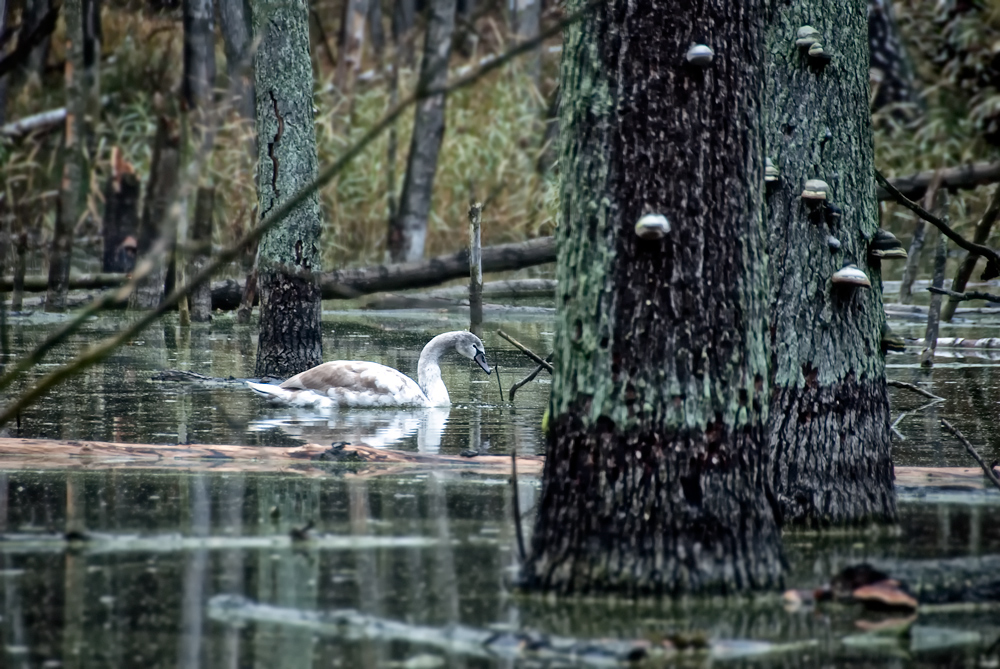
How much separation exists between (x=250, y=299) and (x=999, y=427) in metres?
9.24

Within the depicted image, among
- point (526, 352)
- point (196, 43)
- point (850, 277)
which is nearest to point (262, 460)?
point (526, 352)

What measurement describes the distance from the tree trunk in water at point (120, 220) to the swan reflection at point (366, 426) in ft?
34.3

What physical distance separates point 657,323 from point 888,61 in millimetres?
22587

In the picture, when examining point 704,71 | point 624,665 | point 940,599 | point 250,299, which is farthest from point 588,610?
point 250,299

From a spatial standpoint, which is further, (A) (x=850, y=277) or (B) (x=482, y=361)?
(B) (x=482, y=361)

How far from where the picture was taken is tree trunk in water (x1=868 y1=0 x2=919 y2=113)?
25.3m

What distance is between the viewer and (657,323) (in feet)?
14.1

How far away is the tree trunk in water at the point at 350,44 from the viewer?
25.5 meters

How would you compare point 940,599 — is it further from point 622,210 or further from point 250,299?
point 250,299

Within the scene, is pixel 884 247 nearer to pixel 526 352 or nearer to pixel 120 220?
pixel 526 352

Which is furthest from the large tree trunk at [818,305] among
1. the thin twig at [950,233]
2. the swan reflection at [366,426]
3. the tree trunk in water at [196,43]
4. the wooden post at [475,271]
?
the tree trunk in water at [196,43]

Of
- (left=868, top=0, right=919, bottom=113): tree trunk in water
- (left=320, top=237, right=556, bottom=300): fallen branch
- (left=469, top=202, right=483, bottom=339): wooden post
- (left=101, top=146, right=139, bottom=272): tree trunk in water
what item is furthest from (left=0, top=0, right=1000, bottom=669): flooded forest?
(left=868, top=0, right=919, bottom=113): tree trunk in water

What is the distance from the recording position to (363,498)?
6.18m

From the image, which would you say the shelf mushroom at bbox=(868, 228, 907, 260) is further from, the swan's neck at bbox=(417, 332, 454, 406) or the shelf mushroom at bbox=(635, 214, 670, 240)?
the swan's neck at bbox=(417, 332, 454, 406)
